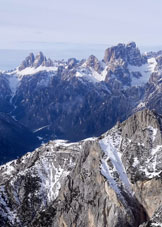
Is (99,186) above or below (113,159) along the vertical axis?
below

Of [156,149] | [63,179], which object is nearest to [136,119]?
[156,149]

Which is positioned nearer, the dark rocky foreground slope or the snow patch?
the dark rocky foreground slope

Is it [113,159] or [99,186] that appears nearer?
[99,186]

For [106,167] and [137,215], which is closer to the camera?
[137,215]

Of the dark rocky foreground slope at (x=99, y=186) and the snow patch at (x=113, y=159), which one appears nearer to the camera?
the dark rocky foreground slope at (x=99, y=186)

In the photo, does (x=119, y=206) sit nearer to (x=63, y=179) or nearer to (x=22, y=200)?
(x=63, y=179)

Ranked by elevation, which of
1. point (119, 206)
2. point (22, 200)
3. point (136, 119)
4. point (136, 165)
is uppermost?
point (136, 119)

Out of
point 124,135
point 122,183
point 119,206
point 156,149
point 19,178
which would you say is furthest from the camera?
point 19,178

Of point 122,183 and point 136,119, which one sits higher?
point 136,119
